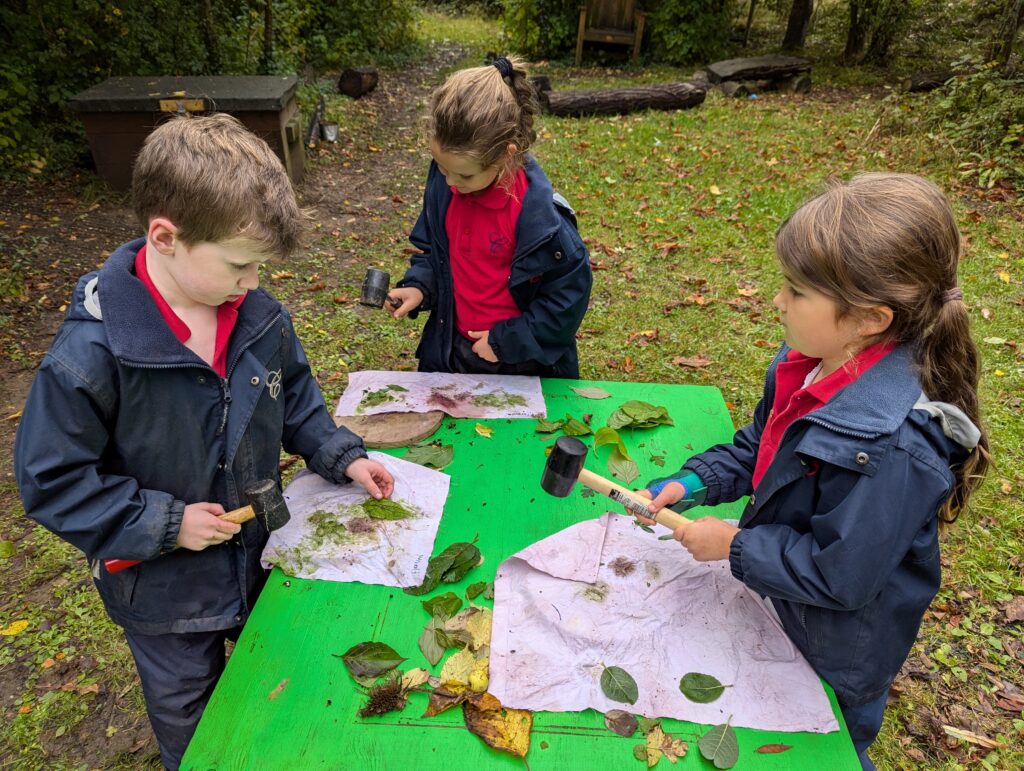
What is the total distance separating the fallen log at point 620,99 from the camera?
10180mm

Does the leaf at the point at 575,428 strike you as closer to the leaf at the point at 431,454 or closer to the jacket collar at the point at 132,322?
the leaf at the point at 431,454

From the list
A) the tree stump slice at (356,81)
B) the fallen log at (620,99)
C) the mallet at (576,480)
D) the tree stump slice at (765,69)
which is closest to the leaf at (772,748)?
the mallet at (576,480)

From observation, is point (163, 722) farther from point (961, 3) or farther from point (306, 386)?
point (961, 3)

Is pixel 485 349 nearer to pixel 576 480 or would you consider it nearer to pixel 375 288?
pixel 375 288

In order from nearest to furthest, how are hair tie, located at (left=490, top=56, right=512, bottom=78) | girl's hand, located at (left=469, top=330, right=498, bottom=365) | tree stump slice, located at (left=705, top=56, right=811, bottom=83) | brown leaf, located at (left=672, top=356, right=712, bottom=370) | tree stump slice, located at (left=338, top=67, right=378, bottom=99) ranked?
hair tie, located at (left=490, top=56, right=512, bottom=78)
girl's hand, located at (left=469, top=330, right=498, bottom=365)
brown leaf, located at (left=672, top=356, right=712, bottom=370)
tree stump slice, located at (left=338, top=67, right=378, bottom=99)
tree stump slice, located at (left=705, top=56, right=811, bottom=83)

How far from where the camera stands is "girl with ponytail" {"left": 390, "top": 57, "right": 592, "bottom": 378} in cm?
230

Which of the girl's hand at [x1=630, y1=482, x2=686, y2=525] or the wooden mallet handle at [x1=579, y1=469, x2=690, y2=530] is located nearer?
the wooden mallet handle at [x1=579, y1=469, x2=690, y2=530]

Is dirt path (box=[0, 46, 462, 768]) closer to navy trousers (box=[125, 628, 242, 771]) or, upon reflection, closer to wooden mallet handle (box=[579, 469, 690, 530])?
navy trousers (box=[125, 628, 242, 771])

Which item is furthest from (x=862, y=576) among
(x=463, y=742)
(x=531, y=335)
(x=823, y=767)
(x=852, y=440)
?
(x=531, y=335)

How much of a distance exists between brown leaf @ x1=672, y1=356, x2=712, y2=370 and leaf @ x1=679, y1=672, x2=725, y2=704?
10.6ft

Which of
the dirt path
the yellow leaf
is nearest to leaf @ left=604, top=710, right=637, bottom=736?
the dirt path

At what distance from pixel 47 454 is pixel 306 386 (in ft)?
2.45

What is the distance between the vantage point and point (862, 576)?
1.47 meters

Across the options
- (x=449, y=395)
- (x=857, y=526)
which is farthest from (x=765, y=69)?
(x=857, y=526)
